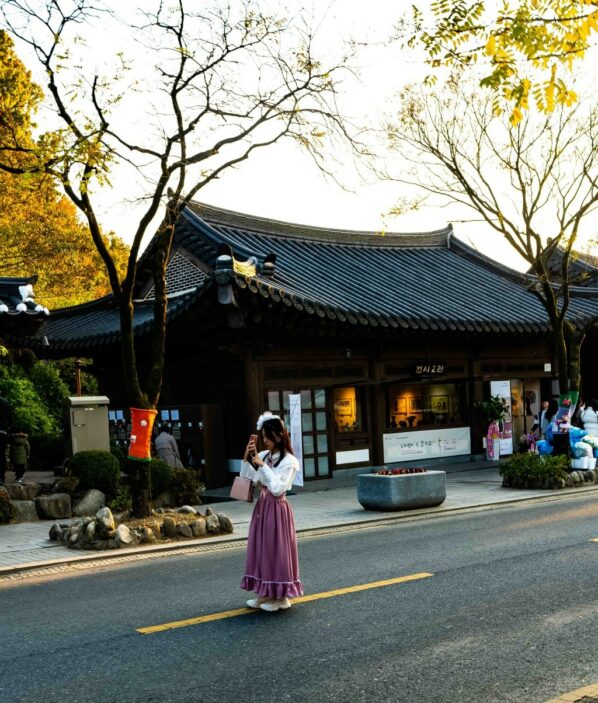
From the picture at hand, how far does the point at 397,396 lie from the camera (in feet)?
76.8

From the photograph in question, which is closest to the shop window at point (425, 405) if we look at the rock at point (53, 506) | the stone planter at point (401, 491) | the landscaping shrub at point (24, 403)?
the stone planter at point (401, 491)

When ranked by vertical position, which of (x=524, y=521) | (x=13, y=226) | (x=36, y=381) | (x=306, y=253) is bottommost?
(x=524, y=521)

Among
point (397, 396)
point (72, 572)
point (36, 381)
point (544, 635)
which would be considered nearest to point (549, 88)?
point (544, 635)

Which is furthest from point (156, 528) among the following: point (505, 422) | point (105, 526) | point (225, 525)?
point (505, 422)

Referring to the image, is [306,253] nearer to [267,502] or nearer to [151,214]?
[151,214]

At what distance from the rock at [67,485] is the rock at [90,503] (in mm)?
258

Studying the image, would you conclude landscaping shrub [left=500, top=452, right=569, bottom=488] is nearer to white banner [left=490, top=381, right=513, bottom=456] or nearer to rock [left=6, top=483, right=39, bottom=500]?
white banner [left=490, top=381, right=513, bottom=456]

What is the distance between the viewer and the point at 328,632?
731 centimetres

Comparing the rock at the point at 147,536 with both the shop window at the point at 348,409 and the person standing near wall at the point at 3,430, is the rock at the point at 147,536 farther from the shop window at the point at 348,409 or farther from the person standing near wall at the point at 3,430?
the shop window at the point at 348,409

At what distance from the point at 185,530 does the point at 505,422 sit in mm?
14628

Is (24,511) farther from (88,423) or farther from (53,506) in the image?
(88,423)

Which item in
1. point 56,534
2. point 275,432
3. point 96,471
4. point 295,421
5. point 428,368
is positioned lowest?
point 56,534

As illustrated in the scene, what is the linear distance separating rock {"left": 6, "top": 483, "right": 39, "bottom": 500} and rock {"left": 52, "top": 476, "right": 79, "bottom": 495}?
0.36 meters

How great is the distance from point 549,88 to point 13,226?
79.5 ft
